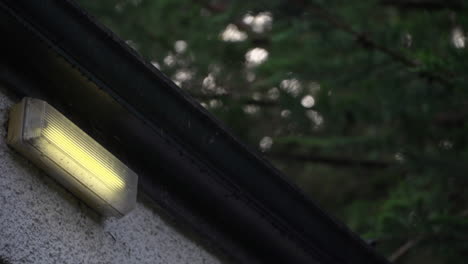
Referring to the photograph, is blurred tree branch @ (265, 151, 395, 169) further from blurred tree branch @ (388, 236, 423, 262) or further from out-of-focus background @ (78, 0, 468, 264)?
blurred tree branch @ (388, 236, 423, 262)

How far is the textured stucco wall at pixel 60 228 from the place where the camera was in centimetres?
199

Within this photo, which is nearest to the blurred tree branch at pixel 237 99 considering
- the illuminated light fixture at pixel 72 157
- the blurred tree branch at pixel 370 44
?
the blurred tree branch at pixel 370 44

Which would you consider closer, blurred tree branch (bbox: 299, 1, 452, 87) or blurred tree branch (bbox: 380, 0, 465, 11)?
blurred tree branch (bbox: 299, 1, 452, 87)

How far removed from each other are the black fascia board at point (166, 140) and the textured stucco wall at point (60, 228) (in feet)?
0.31

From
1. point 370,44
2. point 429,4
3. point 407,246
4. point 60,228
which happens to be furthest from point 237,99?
point 60,228

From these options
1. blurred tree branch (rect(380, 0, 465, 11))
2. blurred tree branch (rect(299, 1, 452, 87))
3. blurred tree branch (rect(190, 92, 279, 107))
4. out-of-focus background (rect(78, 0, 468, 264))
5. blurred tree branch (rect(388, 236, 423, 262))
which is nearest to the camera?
blurred tree branch (rect(299, 1, 452, 87))

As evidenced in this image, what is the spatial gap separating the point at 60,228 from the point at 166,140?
0.39 metres

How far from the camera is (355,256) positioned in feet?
8.41

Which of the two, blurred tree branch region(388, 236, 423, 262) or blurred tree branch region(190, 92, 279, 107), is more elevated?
blurred tree branch region(388, 236, 423, 262)

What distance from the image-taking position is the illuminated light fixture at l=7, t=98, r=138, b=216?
2.00 m

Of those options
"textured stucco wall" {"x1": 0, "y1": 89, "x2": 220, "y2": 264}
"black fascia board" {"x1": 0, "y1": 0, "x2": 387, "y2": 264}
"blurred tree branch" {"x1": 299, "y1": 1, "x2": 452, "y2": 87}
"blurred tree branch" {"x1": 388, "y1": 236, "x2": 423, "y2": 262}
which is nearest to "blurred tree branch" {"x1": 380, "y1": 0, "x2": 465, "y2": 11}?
"blurred tree branch" {"x1": 299, "y1": 1, "x2": 452, "y2": 87}

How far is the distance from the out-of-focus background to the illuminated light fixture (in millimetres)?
2273

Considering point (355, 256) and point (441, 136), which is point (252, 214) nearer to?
point (355, 256)

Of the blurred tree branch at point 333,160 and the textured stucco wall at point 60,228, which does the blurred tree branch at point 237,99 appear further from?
the textured stucco wall at point 60,228
